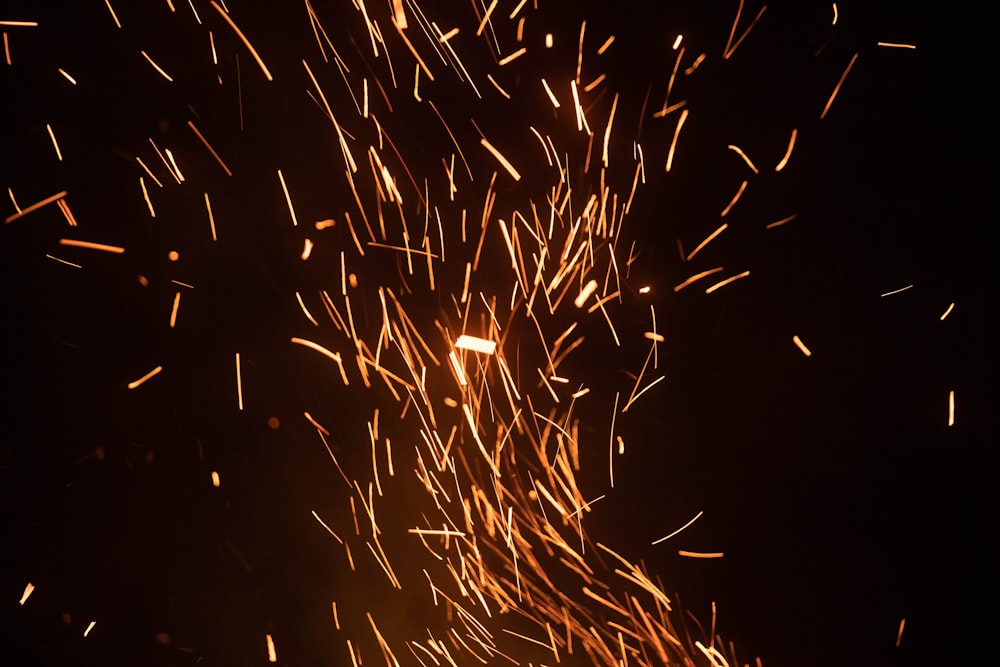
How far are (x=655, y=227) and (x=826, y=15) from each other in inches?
13.9

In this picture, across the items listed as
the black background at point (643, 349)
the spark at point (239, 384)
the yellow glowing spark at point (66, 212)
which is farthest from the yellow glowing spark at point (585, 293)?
the yellow glowing spark at point (66, 212)

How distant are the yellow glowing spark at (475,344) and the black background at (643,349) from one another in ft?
0.50

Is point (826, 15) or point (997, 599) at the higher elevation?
point (826, 15)

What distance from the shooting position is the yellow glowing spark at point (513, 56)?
3.53 feet

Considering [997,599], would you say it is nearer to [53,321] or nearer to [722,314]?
[722,314]

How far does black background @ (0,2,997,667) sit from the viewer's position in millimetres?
994

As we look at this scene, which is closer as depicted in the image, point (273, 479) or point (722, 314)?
point (722, 314)

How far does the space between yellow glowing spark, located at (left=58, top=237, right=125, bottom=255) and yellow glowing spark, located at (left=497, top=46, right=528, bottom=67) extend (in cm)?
64

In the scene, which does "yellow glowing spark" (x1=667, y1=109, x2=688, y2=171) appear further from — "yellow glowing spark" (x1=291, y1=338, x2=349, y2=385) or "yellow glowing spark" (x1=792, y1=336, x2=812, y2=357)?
"yellow glowing spark" (x1=291, y1=338, x2=349, y2=385)

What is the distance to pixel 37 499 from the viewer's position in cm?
117

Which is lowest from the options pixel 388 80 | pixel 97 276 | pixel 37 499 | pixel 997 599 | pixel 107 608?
pixel 997 599

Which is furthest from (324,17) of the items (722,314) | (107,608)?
(107,608)

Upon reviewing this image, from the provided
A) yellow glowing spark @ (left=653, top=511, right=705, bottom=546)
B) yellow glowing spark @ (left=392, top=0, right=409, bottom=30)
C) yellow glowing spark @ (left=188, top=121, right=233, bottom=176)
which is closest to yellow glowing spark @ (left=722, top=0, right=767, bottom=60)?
yellow glowing spark @ (left=392, top=0, right=409, bottom=30)

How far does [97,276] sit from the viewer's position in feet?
3.79
